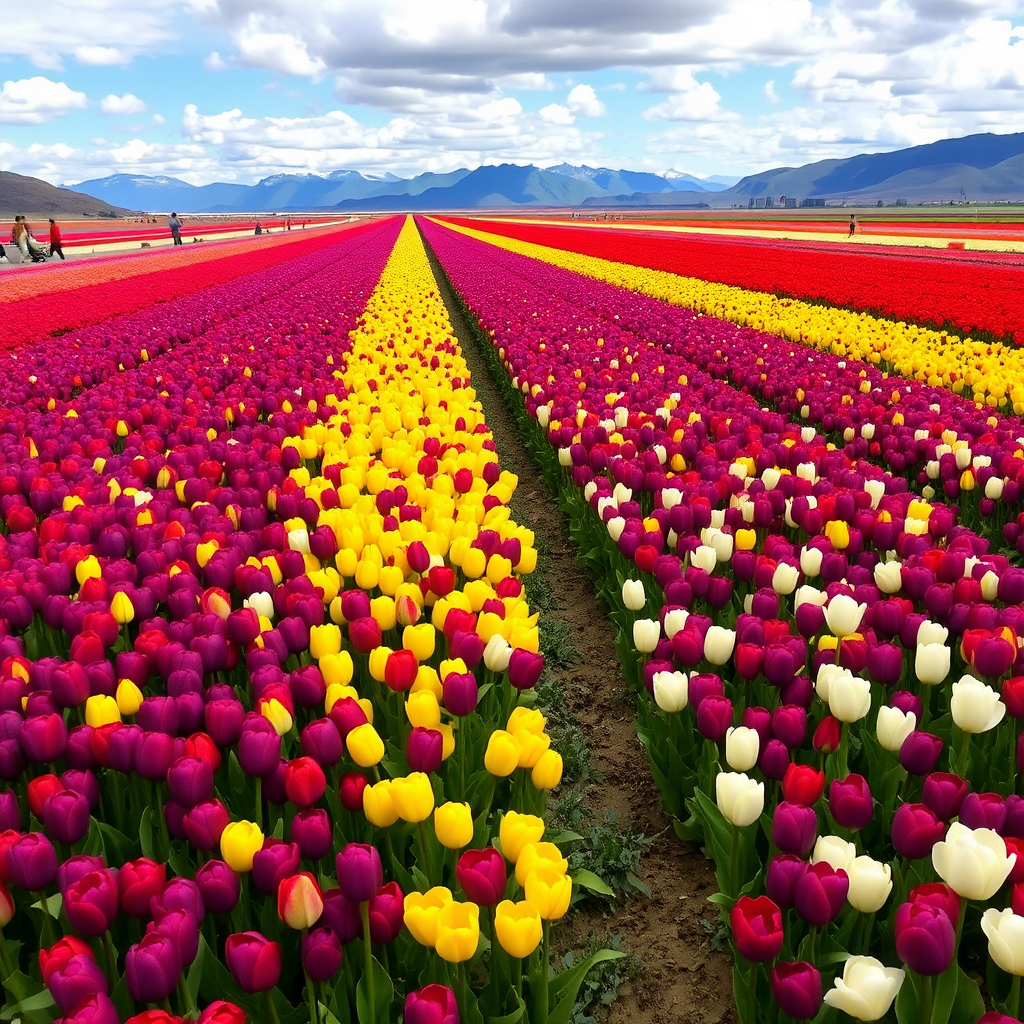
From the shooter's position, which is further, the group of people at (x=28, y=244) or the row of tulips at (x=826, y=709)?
the group of people at (x=28, y=244)

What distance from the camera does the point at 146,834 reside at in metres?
2.48

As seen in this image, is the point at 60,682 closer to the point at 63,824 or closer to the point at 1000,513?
the point at 63,824

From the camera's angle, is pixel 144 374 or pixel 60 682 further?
pixel 144 374

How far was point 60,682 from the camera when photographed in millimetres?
2664

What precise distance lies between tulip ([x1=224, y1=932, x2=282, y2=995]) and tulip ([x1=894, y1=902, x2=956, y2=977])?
1249 millimetres

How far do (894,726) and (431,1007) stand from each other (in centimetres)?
160

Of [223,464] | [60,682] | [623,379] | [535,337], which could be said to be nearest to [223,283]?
[535,337]

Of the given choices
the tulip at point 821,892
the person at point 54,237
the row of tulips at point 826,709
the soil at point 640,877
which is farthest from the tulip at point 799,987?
the person at point 54,237

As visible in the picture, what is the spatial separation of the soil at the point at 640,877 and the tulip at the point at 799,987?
1102mm

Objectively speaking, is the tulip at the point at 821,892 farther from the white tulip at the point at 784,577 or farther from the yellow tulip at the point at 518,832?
the white tulip at the point at 784,577

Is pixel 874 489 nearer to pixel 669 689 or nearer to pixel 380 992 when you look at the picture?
pixel 669 689

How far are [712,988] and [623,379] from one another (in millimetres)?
6227

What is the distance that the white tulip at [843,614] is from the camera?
10.6ft

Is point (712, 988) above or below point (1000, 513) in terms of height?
below
